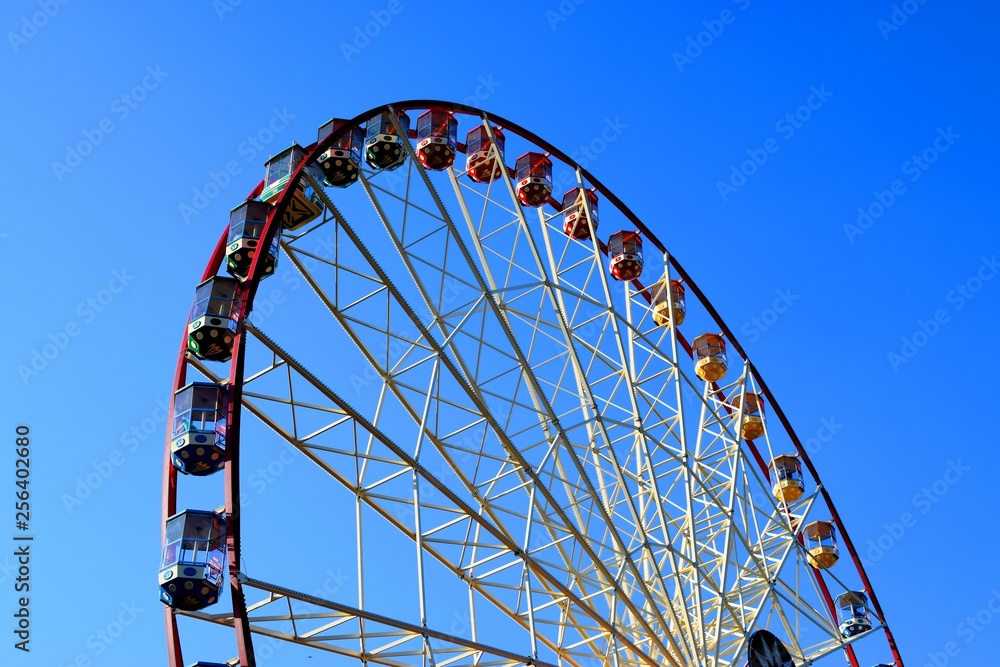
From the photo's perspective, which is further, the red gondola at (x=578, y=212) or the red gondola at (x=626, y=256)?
the red gondola at (x=626, y=256)

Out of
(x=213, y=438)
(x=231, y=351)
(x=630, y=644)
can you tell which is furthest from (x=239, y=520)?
(x=630, y=644)

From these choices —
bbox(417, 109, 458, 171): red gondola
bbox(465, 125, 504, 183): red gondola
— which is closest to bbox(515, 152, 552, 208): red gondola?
bbox(465, 125, 504, 183): red gondola

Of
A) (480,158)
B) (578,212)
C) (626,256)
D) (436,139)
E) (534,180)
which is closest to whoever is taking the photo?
(436,139)

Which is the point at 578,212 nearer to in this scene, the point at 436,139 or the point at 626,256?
the point at 626,256

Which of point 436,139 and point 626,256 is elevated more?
point 626,256

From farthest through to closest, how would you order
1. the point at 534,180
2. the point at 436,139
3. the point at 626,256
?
the point at 626,256, the point at 534,180, the point at 436,139

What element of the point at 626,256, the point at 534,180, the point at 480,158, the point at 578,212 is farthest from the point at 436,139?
the point at 626,256

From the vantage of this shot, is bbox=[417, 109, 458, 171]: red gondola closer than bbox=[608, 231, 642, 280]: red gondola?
Yes

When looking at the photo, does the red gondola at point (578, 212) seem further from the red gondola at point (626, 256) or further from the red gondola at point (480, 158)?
the red gondola at point (480, 158)

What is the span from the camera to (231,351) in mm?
18531

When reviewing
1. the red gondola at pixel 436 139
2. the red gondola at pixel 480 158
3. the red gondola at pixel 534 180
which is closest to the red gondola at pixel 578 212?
the red gondola at pixel 534 180

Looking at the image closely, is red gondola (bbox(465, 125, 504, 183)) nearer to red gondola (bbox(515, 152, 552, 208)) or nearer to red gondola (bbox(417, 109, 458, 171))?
red gondola (bbox(515, 152, 552, 208))

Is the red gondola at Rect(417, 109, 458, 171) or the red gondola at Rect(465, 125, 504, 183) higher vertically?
the red gondola at Rect(465, 125, 504, 183)

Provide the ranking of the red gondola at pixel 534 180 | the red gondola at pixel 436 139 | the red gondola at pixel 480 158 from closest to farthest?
the red gondola at pixel 436 139, the red gondola at pixel 480 158, the red gondola at pixel 534 180
